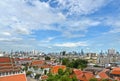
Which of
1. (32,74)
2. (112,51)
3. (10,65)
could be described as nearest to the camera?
(10,65)

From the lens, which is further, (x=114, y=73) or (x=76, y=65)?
(x=76, y=65)

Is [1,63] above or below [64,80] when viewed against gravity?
above

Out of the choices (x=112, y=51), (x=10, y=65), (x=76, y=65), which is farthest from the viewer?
(x=112, y=51)

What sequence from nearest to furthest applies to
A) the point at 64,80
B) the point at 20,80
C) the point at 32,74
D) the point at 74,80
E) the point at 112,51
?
1. the point at 64,80
2. the point at 74,80
3. the point at 20,80
4. the point at 32,74
5. the point at 112,51

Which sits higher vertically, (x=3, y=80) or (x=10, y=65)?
(x=10, y=65)

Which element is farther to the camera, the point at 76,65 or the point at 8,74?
the point at 76,65

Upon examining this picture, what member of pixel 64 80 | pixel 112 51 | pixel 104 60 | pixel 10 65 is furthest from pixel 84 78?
pixel 112 51

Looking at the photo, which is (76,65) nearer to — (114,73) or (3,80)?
(114,73)

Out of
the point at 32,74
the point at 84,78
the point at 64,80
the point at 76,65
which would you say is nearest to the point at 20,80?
the point at 64,80

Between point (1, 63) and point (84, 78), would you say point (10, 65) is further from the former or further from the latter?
point (84, 78)
